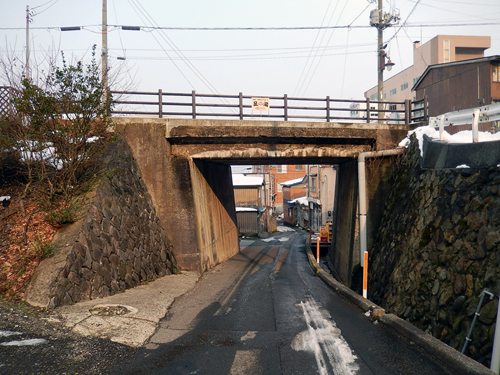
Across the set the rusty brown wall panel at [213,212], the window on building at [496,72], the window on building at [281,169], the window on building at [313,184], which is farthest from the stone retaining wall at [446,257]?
the window on building at [281,169]

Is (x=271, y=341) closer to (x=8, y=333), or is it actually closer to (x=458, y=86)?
(x=8, y=333)

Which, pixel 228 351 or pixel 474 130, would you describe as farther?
pixel 474 130

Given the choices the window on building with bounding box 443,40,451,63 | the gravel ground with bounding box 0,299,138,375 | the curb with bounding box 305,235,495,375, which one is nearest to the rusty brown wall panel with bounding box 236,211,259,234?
the curb with bounding box 305,235,495,375

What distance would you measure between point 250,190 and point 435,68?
22.7m

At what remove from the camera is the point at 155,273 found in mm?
10586

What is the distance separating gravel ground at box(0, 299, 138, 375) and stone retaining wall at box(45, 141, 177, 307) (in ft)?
2.47

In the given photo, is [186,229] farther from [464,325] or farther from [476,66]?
[476,66]

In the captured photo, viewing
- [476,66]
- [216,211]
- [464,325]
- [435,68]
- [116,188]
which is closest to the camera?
[464,325]

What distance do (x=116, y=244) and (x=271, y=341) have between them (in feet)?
15.9

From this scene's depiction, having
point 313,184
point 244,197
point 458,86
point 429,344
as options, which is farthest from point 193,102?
point 313,184

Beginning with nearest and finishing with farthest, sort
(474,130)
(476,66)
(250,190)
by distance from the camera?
(474,130), (476,66), (250,190)

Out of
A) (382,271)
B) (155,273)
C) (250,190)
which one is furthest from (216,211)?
(250,190)

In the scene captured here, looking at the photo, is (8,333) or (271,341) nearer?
(8,333)

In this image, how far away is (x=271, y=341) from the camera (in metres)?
5.80
